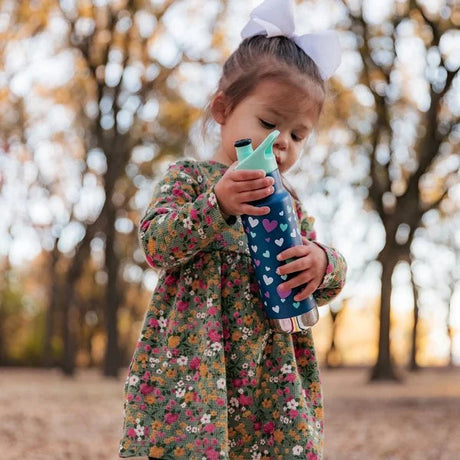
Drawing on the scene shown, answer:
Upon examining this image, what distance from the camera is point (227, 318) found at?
2.07m

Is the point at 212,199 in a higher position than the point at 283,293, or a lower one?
higher

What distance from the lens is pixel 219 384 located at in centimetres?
196

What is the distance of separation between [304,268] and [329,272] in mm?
153

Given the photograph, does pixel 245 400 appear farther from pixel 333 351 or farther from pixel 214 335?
pixel 333 351

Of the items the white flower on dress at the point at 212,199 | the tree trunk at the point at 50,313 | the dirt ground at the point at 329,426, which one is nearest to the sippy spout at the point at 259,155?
the white flower on dress at the point at 212,199

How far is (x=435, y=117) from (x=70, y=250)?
1208cm

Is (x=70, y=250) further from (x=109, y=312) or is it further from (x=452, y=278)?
(x=452, y=278)

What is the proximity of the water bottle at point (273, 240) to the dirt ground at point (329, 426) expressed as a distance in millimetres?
3652

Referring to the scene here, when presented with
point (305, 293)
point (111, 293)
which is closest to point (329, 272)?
point (305, 293)

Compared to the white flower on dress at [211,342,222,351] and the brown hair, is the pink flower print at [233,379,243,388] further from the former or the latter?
the brown hair

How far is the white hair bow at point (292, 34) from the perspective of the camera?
2.22 metres

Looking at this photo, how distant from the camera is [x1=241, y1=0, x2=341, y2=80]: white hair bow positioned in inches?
87.5

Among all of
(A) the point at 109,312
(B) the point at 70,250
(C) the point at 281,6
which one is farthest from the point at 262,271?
(B) the point at 70,250

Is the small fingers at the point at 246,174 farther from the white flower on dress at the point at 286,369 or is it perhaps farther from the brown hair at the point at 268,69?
the white flower on dress at the point at 286,369
